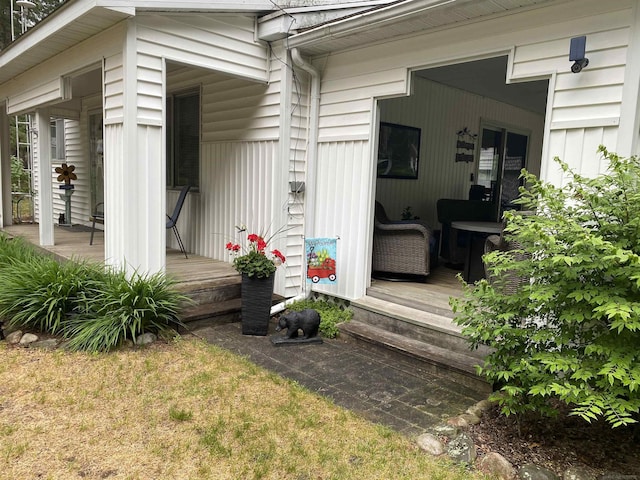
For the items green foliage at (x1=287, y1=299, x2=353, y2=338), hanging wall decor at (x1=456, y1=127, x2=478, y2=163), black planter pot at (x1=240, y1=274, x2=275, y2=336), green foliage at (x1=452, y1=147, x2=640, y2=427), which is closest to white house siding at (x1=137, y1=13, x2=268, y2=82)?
black planter pot at (x1=240, y1=274, x2=275, y2=336)

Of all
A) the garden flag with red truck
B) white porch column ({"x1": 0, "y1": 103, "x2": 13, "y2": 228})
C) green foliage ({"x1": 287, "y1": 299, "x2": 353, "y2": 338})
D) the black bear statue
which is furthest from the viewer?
white porch column ({"x1": 0, "y1": 103, "x2": 13, "y2": 228})

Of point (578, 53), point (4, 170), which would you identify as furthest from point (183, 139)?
point (578, 53)

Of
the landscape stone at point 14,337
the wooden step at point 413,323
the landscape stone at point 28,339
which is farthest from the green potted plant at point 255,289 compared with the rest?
the landscape stone at point 14,337

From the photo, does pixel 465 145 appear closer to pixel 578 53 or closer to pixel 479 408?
pixel 578 53

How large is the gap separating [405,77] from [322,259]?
188 centimetres

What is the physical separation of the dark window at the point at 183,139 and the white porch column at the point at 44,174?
1.50 m

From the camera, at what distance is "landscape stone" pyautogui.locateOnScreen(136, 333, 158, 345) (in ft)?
12.7

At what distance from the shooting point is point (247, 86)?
5148 millimetres

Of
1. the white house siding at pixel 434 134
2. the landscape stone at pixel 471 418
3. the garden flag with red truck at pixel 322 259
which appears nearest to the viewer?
the landscape stone at pixel 471 418

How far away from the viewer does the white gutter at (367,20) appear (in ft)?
11.6

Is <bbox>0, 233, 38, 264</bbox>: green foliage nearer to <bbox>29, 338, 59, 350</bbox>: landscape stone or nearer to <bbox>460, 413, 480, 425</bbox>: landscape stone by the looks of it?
<bbox>29, 338, 59, 350</bbox>: landscape stone

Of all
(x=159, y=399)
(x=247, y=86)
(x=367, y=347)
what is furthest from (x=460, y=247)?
(x=159, y=399)

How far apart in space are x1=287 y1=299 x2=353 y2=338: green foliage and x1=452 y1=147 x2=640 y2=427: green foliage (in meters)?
1.77

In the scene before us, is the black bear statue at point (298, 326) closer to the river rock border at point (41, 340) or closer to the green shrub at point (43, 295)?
the river rock border at point (41, 340)
